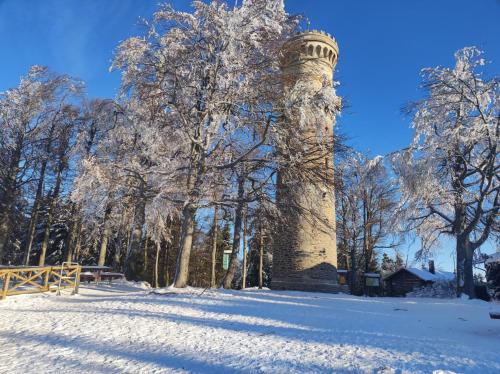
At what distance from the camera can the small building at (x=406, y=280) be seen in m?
Result: 31.9

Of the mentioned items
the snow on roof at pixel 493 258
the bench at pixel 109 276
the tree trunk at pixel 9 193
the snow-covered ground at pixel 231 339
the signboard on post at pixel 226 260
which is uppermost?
the tree trunk at pixel 9 193

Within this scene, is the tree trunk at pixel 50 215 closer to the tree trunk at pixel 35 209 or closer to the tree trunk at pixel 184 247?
the tree trunk at pixel 35 209

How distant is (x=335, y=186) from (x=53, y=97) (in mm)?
15863

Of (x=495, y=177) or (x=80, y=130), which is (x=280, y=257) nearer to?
(x=495, y=177)

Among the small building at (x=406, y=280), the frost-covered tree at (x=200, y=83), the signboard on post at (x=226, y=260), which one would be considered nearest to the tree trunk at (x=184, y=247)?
the frost-covered tree at (x=200, y=83)

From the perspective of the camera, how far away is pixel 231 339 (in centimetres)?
639

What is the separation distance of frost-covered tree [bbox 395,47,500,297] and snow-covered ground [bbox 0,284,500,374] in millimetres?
7994

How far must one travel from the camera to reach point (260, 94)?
12.7 m

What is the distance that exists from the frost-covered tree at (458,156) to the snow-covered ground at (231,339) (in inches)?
315

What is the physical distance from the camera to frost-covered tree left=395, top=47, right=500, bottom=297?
53.7 feet

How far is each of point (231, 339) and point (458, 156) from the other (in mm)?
15107

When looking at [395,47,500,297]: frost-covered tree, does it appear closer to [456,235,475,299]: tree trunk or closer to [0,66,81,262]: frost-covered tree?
[456,235,475,299]: tree trunk

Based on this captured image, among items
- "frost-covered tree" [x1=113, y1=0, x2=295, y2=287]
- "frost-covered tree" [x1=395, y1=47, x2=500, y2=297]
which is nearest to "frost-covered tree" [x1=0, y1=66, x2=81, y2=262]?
"frost-covered tree" [x1=113, y1=0, x2=295, y2=287]

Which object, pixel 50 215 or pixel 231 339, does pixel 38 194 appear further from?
pixel 231 339
